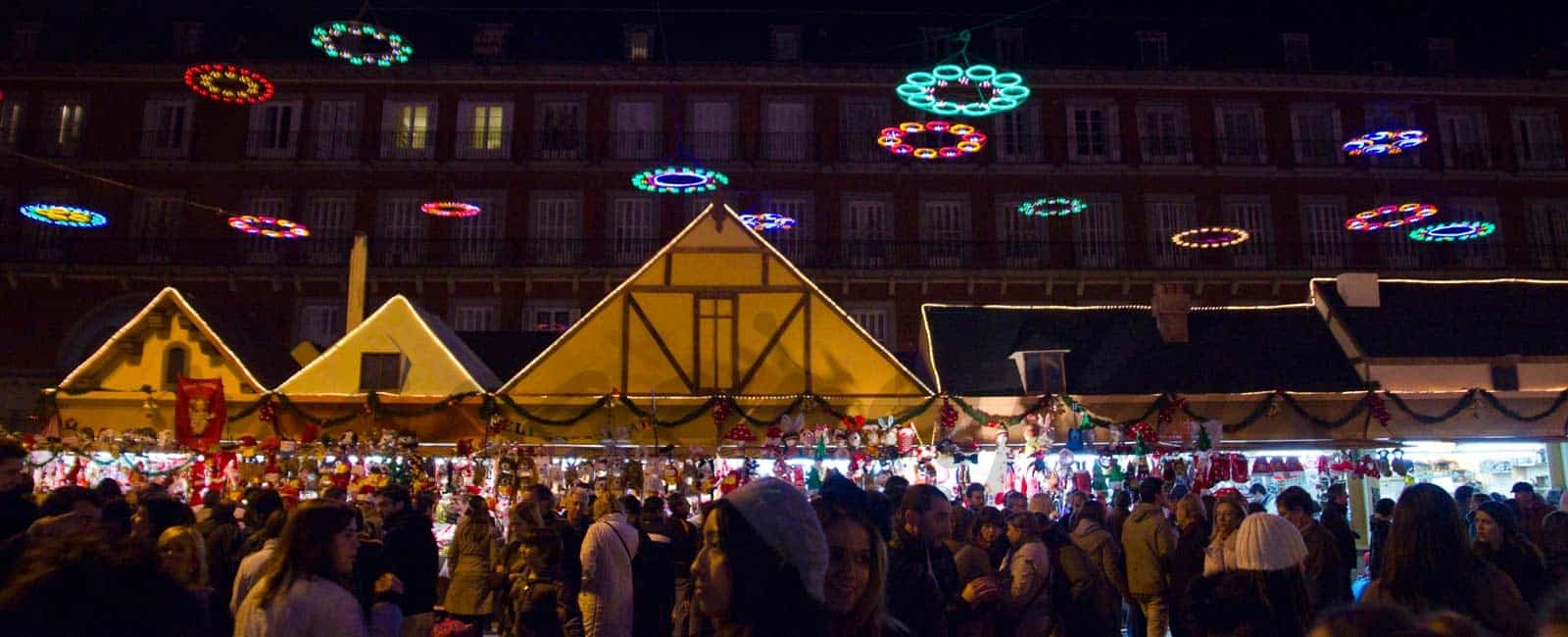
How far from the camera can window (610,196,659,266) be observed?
2820 centimetres

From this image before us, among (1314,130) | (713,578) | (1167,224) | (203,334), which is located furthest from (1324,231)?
(713,578)

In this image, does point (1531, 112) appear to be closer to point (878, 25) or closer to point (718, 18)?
point (878, 25)

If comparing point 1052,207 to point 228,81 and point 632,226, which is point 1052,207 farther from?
point 228,81

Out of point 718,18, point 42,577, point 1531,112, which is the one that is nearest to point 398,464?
point 42,577

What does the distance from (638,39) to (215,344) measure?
19.3 meters

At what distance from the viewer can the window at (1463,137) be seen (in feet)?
95.4

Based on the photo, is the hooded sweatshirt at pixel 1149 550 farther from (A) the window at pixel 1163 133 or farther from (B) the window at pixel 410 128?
(B) the window at pixel 410 128

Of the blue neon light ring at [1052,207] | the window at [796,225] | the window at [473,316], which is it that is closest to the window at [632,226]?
the window at [796,225]

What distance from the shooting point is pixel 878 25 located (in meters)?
31.7

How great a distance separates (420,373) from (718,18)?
20.7 meters

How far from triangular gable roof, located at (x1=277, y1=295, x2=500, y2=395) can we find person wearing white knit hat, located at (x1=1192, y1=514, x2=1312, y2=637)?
11.4 m

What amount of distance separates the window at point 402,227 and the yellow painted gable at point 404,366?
1430cm

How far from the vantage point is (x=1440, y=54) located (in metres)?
31.6

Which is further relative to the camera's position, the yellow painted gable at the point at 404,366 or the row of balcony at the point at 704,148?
the row of balcony at the point at 704,148
